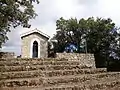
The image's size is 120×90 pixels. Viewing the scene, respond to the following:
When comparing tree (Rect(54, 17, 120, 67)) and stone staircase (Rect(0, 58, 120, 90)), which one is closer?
stone staircase (Rect(0, 58, 120, 90))

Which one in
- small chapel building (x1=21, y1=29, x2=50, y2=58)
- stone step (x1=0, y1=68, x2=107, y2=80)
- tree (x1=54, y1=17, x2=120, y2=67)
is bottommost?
stone step (x1=0, y1=68, x2=107, y2=80)

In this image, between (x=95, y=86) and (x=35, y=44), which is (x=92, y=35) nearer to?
(x=35, y=44)

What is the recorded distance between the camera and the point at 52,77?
8.58m

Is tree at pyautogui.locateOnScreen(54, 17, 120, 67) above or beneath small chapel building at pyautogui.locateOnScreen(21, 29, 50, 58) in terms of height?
above

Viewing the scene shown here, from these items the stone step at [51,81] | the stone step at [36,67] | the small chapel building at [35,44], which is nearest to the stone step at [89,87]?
the stone step at [51,81]

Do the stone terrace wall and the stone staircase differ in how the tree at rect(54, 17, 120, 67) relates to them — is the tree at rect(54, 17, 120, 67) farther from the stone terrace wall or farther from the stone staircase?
the stone staircase

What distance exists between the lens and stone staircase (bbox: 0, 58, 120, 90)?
24.6ft

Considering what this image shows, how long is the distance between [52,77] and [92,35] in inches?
983

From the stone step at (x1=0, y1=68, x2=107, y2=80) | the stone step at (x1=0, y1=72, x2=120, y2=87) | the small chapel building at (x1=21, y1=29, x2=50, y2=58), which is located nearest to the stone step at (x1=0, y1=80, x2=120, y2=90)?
the stone step at (x1=0, y1=72, x2=120, y2=87)

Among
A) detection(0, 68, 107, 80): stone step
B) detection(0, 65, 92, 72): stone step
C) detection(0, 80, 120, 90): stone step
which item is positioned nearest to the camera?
detection(0, 80, 120, 90): stone step

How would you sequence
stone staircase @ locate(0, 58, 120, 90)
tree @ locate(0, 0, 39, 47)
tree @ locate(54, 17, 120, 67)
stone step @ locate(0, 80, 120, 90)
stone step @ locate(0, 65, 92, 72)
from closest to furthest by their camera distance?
stone step @ locate(0, 80, 120, 90)
stone staircase @ locate(0, 58, 120, 90)
stone step @ locate(0, 65, 92, 72)
tree @ locate(0, 0, 39, 47)
tree @ locate(54, 17, 120, 67)

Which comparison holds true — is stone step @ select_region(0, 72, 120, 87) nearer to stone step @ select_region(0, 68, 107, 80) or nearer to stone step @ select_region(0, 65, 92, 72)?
stone step @ select_region(0, 68, 107, 80)

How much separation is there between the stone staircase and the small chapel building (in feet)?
29.5

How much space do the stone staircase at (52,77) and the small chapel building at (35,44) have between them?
8977 mm
